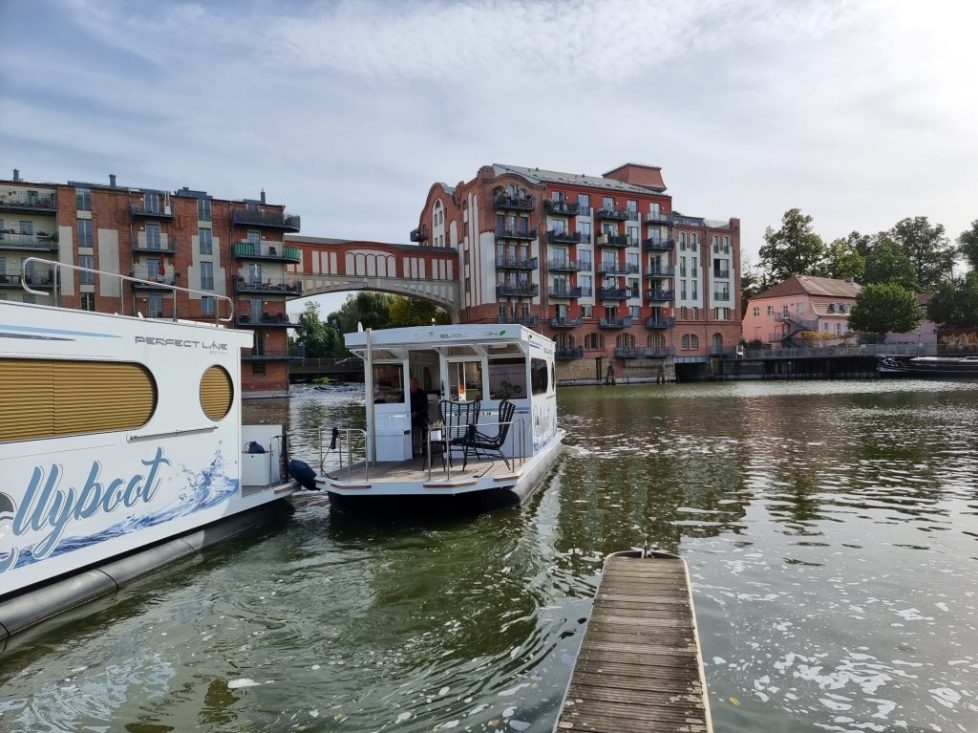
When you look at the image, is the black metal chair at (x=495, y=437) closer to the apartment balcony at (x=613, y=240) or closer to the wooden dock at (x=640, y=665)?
the wooden dock at (x=640, y=665)

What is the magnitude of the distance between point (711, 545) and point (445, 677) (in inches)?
219

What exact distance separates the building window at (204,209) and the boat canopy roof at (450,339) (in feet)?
160

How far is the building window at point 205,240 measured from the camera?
55938 mm

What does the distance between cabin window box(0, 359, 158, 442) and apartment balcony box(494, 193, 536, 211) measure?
58.4 metres

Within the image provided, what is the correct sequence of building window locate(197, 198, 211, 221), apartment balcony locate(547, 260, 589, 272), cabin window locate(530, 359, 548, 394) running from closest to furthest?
A: cabin window locate(530, 359, 548, 394) → building window locate(197, 198, 211, 221) → apartment balcony locate(547, 260, 589, 272)

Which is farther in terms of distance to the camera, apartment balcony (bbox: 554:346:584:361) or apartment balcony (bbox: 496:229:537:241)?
apartment balcony (bbox: 554:346:584:361)

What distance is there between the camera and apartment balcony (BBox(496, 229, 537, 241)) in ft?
214

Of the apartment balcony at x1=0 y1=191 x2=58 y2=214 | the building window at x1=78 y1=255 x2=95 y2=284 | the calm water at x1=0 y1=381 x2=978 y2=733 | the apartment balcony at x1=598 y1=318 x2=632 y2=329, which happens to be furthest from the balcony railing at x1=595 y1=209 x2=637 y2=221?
the calm water at x1=0 y1=381 x2=978 y2=733

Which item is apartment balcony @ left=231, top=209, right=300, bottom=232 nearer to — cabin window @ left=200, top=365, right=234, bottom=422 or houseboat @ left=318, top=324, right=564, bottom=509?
houseboat @ left=318, top=324, right=564, bottom=509

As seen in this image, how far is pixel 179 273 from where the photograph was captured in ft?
179

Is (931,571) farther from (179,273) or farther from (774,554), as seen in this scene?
(179,273)

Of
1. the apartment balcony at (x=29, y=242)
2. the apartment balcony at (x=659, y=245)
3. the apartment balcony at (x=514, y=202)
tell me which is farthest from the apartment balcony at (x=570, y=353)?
the apartment balcony at (x=29, y=242)

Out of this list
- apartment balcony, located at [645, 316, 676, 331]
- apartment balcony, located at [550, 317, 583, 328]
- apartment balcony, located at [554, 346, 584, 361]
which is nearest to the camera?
apartment balcony, located at [550, 317, 583, 328]

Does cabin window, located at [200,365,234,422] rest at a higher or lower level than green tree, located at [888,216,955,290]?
lower
